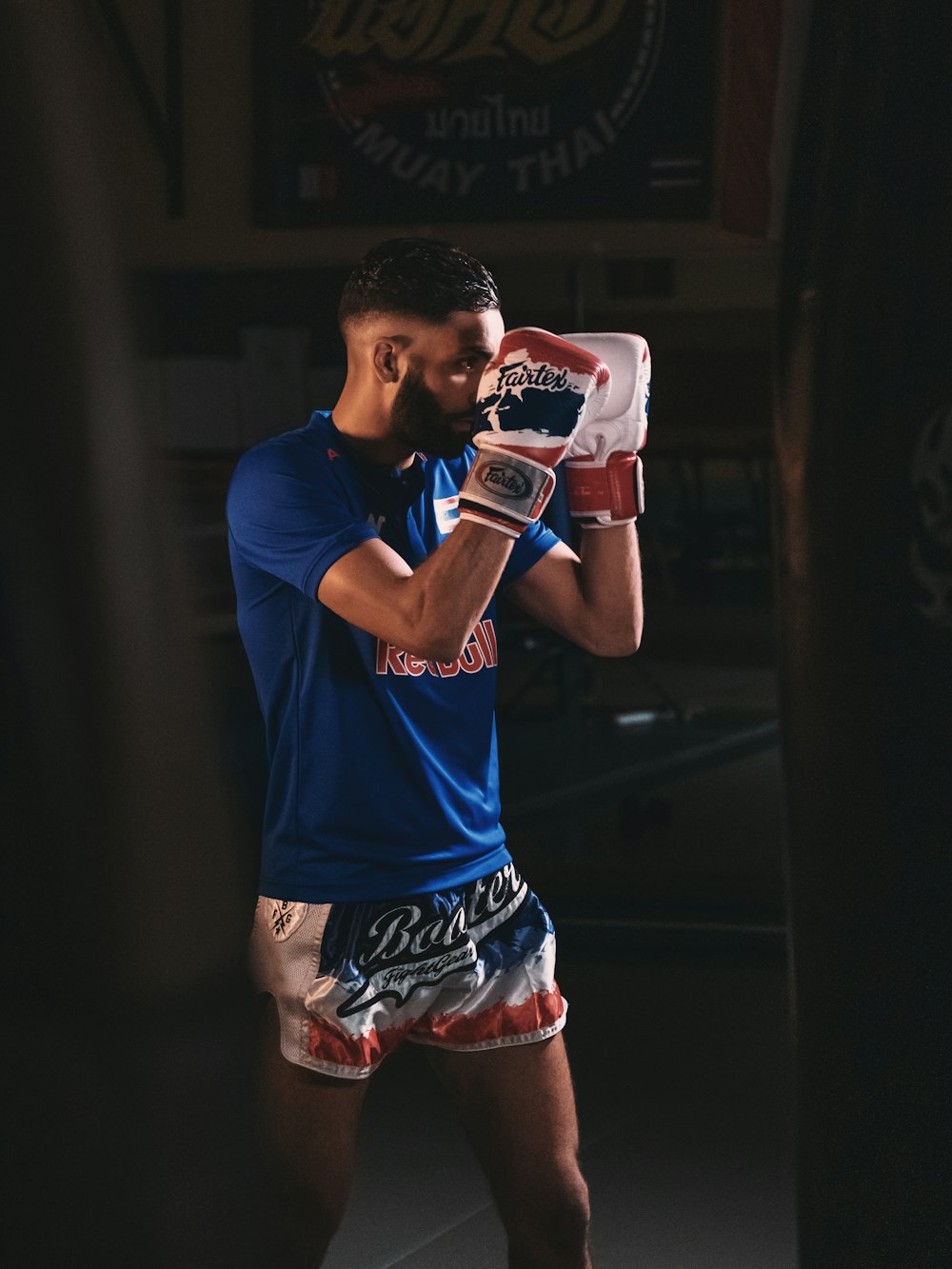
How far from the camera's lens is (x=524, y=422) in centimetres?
169

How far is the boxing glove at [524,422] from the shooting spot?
5.36 feet

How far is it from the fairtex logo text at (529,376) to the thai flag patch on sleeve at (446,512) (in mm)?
229

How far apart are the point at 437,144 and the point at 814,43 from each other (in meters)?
3.02

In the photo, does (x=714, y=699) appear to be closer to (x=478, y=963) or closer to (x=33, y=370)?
(x=478, y=963)

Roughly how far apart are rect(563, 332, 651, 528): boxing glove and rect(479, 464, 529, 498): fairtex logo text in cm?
27

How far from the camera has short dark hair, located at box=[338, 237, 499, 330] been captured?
5.73 ft

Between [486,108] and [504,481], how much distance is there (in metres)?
2.75

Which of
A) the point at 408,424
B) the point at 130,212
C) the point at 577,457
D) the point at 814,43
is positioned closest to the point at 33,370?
the point at 130,212

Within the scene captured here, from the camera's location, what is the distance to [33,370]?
10.8 inches

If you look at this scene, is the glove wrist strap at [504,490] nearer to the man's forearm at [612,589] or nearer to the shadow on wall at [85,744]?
the man's forearm at [612,589]

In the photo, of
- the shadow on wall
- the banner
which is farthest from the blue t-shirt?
the banner

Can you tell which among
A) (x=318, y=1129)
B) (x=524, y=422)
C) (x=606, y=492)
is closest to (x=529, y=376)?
(x=524, y=422)

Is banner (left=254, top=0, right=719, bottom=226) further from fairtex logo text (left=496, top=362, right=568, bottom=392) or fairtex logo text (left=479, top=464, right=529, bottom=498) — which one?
fairtex logo text (left=479, top=464, right=529, bottom=498)

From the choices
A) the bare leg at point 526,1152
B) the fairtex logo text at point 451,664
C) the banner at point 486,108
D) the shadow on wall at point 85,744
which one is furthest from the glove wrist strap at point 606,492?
the banner at point 486,108
